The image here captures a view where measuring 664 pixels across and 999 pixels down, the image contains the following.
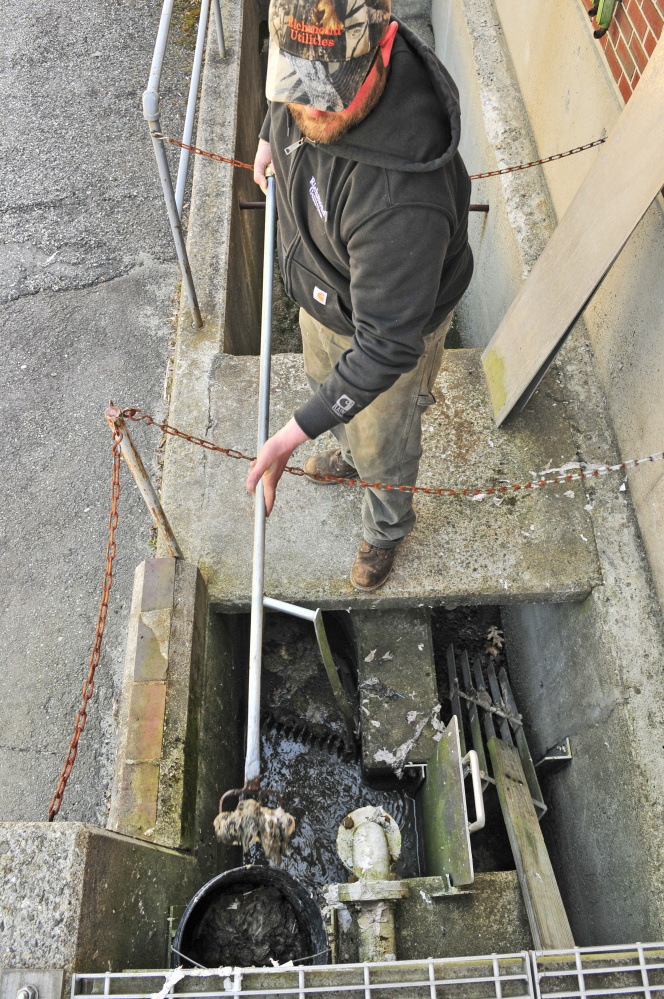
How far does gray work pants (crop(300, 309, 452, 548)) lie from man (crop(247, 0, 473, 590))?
190 millimetres

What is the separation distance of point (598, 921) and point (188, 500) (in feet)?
7.58

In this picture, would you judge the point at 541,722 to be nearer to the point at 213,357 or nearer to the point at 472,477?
the point at 472,477

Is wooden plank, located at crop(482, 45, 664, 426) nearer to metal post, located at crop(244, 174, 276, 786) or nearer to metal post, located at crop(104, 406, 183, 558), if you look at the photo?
metal post, located at crop(244, 174, 276, 786)

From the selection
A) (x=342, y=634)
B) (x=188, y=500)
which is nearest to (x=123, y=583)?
(x=188, y=500)

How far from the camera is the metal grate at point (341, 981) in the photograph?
1.62 m

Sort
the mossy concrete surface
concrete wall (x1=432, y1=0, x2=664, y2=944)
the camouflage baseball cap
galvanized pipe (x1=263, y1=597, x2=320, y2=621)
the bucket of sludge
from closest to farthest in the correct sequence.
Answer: the camouflage baseball cap → the bucket of sludge → galvanized pipe (x1=263, y1=597, x2=320, y2=621) → concrete wall (x1=432, y1=0, x2=664, y2=944) → the mossy concrete surface

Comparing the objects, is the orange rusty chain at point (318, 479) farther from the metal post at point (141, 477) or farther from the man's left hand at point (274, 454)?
the man's left hand at point (274, 454)

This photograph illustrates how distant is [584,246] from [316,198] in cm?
127

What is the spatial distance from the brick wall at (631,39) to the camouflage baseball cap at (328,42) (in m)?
1.47

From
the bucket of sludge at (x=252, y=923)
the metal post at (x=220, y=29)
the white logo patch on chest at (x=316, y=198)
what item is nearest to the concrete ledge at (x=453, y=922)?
the bucket of sludge at (x=252, y=923)

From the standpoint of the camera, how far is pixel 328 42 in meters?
1.39

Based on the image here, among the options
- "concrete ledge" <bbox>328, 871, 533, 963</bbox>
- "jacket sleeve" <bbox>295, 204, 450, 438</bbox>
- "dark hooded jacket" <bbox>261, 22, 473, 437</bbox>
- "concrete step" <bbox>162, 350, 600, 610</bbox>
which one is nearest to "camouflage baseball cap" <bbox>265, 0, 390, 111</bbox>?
"dark hooded jacket" <bbox>261, 22, 473, 437</bbox>

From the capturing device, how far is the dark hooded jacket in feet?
5.04

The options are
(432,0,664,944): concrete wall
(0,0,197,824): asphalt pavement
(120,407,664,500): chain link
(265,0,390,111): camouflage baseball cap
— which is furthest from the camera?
(0,0,197,824): asphalt pavement
